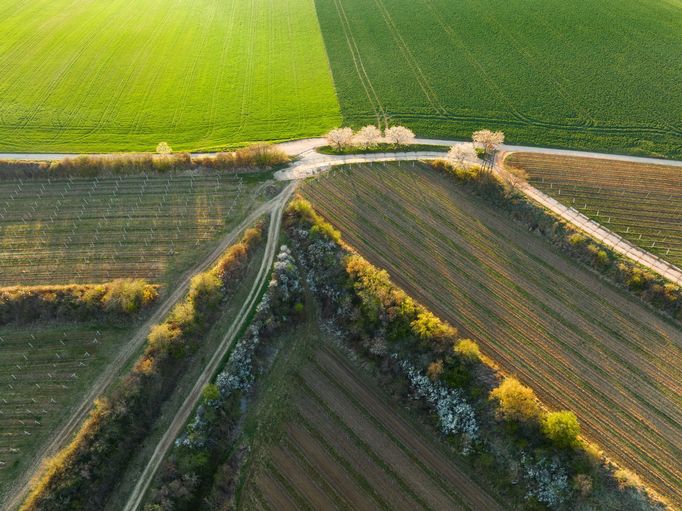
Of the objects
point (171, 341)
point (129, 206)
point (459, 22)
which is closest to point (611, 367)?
point (171, 341)

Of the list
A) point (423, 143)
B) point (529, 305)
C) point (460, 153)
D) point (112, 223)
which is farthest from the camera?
point (423, 143)

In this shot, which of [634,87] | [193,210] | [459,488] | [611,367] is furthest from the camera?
[634,87]

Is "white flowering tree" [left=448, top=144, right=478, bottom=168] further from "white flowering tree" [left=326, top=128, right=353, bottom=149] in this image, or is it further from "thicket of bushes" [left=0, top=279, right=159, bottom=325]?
"thicket of bushes" [left=0, top=279, right=159, bottom=325]

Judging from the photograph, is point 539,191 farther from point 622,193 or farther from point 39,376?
point 39,376

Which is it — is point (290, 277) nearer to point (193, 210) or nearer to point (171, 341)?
point (171, 341)

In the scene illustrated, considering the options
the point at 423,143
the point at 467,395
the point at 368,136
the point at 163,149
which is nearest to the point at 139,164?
the point at 163,149

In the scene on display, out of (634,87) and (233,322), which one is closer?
(233,322)
